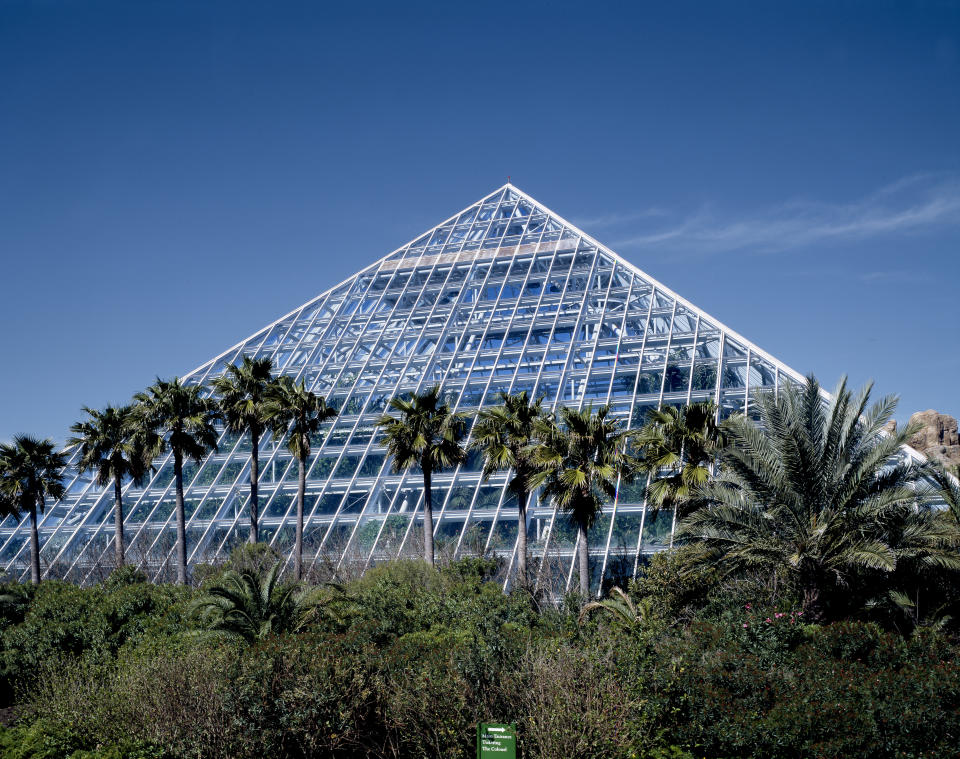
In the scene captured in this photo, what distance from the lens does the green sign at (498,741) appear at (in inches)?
494

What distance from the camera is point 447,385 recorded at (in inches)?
1698

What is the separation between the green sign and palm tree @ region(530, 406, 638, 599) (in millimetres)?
12510

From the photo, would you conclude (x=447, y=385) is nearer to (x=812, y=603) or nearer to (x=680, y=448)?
(x=680, y=448)

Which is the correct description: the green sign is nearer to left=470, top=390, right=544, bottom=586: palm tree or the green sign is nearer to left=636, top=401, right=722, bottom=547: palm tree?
left=636, top=401, right=722, bottom=547: palm tree

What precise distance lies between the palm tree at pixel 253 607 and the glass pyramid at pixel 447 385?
31.4 ft

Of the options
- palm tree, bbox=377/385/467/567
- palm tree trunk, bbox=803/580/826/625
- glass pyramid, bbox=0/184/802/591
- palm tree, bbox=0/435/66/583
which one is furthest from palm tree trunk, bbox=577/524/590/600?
palm tree, bbox=0/435/66/583

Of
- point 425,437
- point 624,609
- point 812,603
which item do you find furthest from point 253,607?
point 812,603

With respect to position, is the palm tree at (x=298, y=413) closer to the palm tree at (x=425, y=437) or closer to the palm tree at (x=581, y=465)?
the palm tree at (x=425, y=437)

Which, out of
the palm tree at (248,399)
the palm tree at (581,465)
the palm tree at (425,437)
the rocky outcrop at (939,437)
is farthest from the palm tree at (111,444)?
the rocky outcrop at (939,437)

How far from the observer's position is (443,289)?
5309 centimetres

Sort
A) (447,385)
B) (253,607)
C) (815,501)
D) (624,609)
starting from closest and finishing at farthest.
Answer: (815,501) → (253,607) → (624,609) → (447,385)

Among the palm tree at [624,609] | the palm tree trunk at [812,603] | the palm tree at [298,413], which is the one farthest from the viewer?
the palm tree at [298,413]

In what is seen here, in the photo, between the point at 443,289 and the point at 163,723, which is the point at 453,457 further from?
the point at 443,289

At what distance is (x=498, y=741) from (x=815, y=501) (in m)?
11.2
